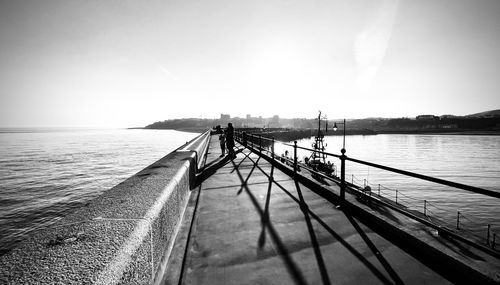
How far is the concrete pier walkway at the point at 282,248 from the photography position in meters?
2.58

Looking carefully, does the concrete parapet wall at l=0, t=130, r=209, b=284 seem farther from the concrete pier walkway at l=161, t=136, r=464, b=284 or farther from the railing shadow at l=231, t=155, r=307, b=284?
the railing shadow at l=231, t=155, r=307, b=284

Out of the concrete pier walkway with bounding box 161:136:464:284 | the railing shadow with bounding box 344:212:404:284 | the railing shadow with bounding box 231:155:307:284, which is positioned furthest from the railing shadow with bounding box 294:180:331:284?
the railing shadow with bounding box 344:212:404:284

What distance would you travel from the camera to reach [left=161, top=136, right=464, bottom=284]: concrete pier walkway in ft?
8.48

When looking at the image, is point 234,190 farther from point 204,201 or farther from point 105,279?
point 105,279

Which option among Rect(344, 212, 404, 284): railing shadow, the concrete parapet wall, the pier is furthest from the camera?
Rect(344, 212, 404, 284): railing shadow

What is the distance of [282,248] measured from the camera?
317cm

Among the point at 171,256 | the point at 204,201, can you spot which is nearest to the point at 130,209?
the point at 171,256

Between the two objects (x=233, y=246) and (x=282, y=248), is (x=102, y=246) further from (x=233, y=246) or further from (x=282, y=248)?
(x=282, y=248)

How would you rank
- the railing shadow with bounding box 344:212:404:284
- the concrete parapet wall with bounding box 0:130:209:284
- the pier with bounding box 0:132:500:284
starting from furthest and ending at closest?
the railing shadow with bounding box 344:212:404:284 < the pier with bounding box 0:132:500:284 < the concrete parapet wall with bounding box 0:130:209:284

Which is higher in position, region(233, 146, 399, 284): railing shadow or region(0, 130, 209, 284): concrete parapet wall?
region(0, 130, 209, 284): concrete parapet wall

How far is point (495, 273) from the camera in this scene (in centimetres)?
230

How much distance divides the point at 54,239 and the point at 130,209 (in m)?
0.63

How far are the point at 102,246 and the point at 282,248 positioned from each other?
2.28 metres

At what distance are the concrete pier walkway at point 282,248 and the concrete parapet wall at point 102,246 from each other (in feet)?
1.98
